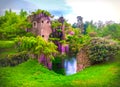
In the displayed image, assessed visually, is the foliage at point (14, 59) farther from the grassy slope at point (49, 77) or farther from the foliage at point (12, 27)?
the foliage at point (12, 27)

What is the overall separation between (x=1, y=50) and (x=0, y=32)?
4.45 feet

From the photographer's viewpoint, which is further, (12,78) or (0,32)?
(0,32)

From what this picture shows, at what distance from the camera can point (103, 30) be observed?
15445 mm

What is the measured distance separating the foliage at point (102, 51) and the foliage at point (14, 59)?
2090 millimetres

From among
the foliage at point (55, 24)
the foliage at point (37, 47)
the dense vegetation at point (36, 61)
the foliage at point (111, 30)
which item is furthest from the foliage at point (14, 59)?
the foliage at point (111, 30)

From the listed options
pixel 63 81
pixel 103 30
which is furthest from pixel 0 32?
pixel 103 30

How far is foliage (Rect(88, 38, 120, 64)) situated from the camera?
29.3 feet

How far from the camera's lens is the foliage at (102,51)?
8.92 m

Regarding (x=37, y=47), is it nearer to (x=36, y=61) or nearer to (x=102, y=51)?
(x=36, y=61)

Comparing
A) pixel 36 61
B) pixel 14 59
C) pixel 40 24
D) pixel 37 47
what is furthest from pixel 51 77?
pixel 40 24

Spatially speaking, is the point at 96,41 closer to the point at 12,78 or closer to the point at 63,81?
the point at 63,81

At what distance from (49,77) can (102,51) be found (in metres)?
2.10

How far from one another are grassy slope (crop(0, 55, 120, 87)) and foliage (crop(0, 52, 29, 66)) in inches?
14.3

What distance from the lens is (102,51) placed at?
8.91m
